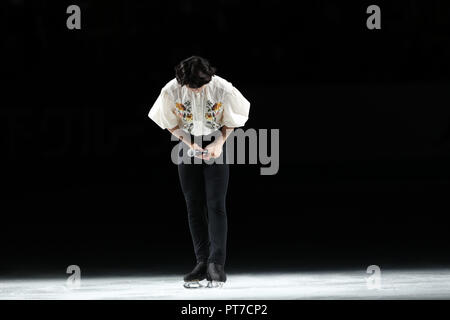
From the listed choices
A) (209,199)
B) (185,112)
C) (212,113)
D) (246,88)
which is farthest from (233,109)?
(246,88)

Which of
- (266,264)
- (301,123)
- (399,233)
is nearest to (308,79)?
(301,123)

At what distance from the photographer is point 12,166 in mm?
8375

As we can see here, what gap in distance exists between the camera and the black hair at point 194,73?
11.1 ft

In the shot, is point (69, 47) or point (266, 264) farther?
point (69, 47)

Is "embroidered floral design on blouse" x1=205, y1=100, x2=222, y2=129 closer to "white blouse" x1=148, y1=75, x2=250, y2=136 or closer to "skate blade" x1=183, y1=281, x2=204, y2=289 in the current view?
"white blouse" x1=148, y1=75, x2=250, y2=136

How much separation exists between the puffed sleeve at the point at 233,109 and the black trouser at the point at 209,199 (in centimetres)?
15

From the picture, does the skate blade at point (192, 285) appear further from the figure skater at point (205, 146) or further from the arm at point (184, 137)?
the arm at point (184, 137)

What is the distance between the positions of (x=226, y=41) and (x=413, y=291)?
4893mm

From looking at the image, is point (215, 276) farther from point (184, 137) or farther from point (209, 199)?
point (184, 137)

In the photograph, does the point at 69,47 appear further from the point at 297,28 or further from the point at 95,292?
the point at 95,292

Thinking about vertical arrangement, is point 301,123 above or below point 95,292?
above

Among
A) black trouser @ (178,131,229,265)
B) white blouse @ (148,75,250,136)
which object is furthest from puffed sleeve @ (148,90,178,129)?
black trouser @ (178,131,229,265)

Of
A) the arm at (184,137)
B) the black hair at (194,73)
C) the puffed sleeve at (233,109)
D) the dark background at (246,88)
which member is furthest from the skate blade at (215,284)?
the dark background at (246,88)
